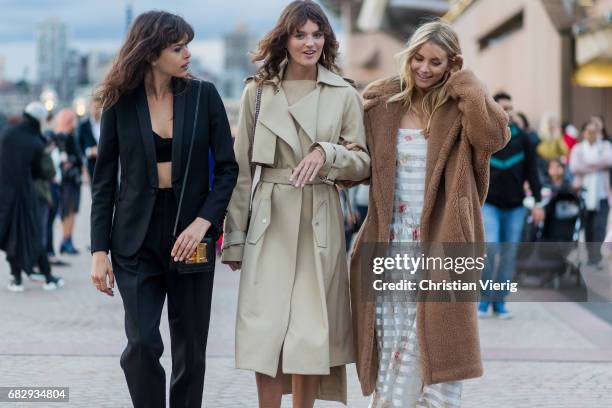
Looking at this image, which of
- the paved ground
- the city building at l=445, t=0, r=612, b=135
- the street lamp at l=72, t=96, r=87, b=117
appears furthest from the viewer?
the street lamp at l=72, t=96, r=87, b=117

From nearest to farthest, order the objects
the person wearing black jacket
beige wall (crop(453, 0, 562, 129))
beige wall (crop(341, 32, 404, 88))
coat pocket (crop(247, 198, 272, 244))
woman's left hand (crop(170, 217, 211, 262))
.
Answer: woman's left hand (crop(170, 217, 211, 262))
coat pocket (crop(247, 198, 272, 244))
the person wearing black jacket
beige wall (crop(453, 0, 562, 129))
beige wall (crop(341, 32, 404, 88))

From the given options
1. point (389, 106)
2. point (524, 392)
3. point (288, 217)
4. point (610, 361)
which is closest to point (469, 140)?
point (389, 106)

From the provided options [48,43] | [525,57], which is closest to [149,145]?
[525,57]

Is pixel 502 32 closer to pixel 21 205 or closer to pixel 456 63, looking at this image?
pixel 21 205

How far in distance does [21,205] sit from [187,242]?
281 inches

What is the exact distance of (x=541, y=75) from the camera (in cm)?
2897

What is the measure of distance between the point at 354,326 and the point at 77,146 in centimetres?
1013

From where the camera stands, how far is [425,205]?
491cm

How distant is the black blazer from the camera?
473 cm

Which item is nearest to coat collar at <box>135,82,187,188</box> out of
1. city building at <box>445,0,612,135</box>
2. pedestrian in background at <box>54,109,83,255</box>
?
pedestrian in background at <box>54,109,83,255</box>

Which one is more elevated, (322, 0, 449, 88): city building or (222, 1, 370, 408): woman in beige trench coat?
(322, 0, 449, 88): city building

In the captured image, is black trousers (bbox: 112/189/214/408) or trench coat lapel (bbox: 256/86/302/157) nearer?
black trousers (bbox: 112/189/214/408)

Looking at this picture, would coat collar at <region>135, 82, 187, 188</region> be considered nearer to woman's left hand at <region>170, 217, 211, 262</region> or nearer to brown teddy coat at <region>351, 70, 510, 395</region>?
woman's left hand at <region>170, 217, 211, 262</region>

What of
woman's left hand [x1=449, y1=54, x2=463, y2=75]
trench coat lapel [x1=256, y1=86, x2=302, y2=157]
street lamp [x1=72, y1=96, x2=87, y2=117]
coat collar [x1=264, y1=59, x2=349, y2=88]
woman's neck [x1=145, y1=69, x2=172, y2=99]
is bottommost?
trench coat lapel [x1=256, y1=86, x2=302, y2=157]
